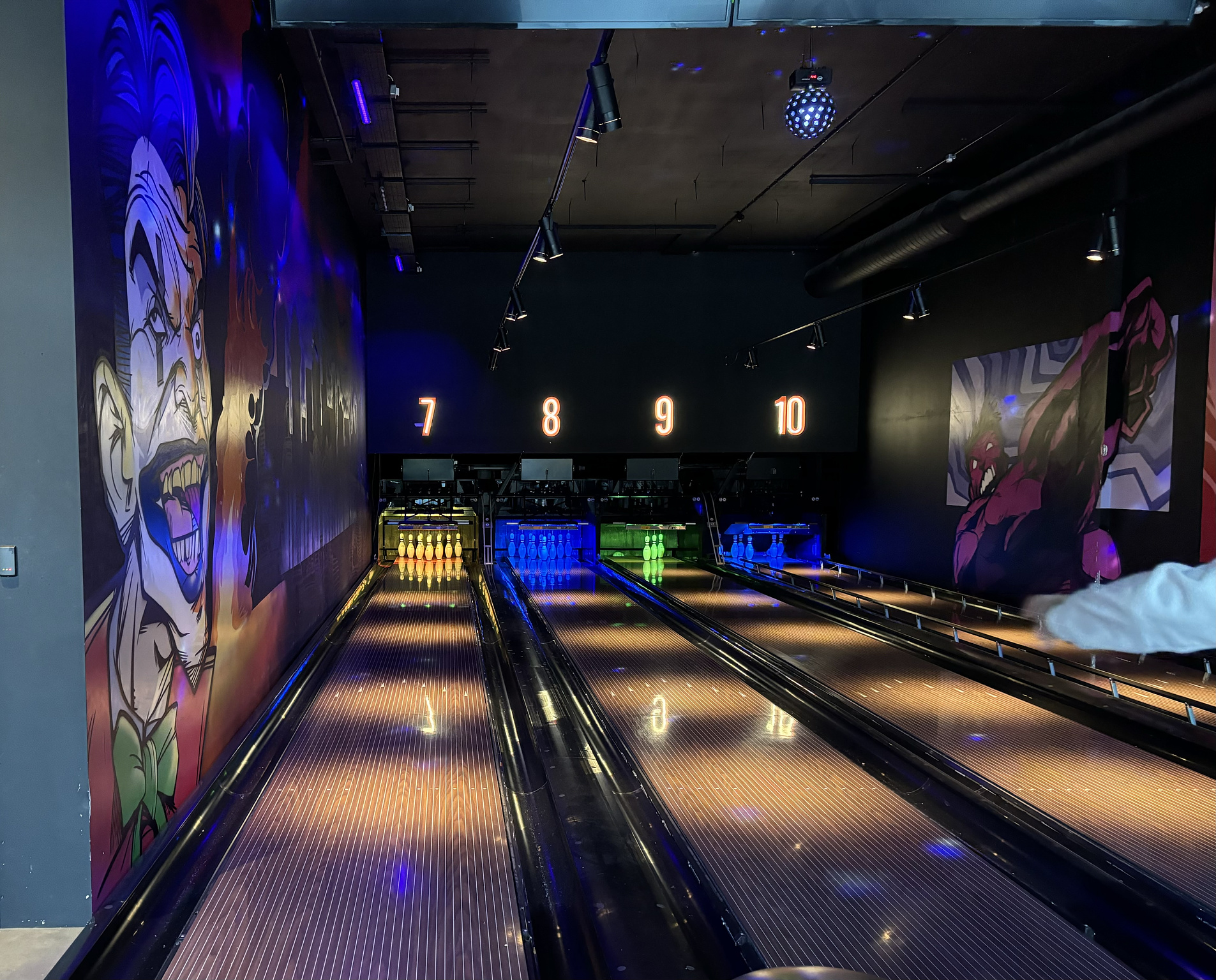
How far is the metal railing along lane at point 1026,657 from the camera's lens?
168 inches

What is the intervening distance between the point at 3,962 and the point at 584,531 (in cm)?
913

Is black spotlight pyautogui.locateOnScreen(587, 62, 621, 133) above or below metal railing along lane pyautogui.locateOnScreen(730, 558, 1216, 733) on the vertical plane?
above

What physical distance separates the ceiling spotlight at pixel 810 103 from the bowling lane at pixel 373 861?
3.49 meters

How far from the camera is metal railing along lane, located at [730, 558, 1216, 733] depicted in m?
4.27

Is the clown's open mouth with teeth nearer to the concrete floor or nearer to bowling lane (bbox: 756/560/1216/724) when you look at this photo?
the concrete floor

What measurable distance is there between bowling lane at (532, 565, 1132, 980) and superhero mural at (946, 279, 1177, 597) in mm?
3557

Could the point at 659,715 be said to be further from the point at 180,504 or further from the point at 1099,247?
the point at 1099,247

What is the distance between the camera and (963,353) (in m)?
8.43

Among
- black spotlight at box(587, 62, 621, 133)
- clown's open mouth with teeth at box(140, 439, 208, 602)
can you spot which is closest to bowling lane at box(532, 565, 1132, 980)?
clown's open mouth with teeth at box(140, 439, 208, 602)

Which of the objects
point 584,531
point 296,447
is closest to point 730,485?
point 584,531

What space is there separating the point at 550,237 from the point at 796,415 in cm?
582

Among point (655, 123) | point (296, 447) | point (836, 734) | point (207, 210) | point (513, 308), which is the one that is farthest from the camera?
point (513, 308)

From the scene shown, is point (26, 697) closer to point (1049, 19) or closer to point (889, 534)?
point (1049, 19)

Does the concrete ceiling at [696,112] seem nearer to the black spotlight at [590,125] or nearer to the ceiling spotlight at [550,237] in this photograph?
the ceiling spotlight at [550,237]
